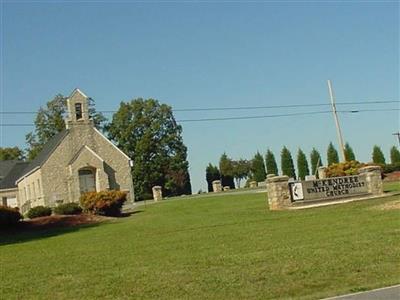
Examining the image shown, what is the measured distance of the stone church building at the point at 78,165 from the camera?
51594mm

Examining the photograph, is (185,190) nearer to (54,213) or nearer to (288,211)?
(54,213)

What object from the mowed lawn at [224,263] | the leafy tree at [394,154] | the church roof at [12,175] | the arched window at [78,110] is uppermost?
the arched window at [78,110]

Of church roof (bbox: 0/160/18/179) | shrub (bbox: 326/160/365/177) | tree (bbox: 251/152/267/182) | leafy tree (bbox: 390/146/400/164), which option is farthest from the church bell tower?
leafy tree (bbox: 390/146/400/164)

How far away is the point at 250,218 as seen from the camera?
22.5 m

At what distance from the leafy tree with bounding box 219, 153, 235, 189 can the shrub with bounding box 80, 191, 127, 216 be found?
4290cm

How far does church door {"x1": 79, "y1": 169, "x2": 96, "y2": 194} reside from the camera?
52031 mm

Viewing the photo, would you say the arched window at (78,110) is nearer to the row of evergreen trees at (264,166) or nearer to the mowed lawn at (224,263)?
the row of evergreen trees at (264,166)

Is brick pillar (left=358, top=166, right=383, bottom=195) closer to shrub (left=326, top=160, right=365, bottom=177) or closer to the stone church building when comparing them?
shrub (left=326, top=160, right=365, bottom=177)

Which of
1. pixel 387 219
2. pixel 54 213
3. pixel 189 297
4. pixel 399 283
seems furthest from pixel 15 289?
pixel 54 213

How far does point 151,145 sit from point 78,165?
24.5m

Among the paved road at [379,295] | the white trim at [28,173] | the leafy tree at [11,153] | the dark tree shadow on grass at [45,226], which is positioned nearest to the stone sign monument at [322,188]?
the dark tree shadow on grass at [45,226]

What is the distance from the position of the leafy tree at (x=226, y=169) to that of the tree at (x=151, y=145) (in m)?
4.41

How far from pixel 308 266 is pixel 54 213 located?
27676 mm

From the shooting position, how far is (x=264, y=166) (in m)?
75.1
